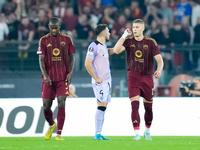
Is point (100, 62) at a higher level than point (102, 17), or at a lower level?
lower

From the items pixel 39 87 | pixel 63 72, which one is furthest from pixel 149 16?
pixel 63 72

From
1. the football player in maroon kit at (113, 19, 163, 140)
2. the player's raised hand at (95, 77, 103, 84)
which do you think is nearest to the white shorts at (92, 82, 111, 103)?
the player's raised hand at (95, 77, 103, 84)

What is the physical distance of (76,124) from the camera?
1154cm

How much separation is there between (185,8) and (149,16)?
1462 mm

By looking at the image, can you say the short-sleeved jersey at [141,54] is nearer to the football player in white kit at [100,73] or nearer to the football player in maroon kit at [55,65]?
the football player in white kit at [100,73]

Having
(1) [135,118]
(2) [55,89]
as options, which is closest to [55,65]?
(2) [55,89]

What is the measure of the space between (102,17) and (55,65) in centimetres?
784

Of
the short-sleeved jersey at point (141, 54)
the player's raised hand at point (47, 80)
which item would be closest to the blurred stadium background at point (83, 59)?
the player's raised hand at point (47, 80)

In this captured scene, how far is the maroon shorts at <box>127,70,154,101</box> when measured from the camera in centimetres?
905

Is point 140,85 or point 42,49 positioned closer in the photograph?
point 140,85

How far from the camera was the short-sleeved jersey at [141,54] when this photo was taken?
9.12m

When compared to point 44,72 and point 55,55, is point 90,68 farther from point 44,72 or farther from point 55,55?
point 44,72

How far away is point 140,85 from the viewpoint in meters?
9.12

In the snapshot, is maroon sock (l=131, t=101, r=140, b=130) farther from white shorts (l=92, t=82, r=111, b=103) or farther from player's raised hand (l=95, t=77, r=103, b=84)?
player's raised hand (l=95, t=77, r=103, b=84)
